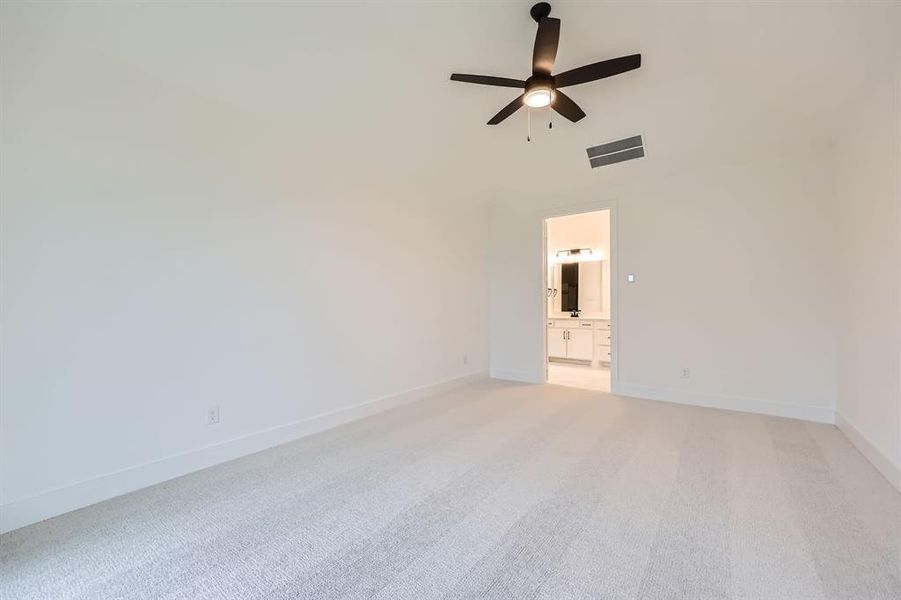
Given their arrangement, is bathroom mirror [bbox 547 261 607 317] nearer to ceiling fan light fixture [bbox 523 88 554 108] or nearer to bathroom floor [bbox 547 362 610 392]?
bathroom floor [bbox 547 362 610 392]

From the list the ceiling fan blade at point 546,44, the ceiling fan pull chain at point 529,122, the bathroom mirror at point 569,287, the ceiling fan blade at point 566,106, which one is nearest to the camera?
the ceiling fan blade at point 546,44

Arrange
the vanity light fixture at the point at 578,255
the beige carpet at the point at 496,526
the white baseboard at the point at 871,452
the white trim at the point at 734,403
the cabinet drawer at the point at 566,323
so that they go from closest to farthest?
1. the beige carpet at the point at 496,526
2. the white baseboard at the point at 871,452
3. the white trim at the point at 734,403
4. the cabinet drawer at the point at 566,323
5. the vanity light fixture at the point at 578,255

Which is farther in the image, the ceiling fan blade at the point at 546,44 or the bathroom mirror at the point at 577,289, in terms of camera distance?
the bathroom mirror at the point at 577,289

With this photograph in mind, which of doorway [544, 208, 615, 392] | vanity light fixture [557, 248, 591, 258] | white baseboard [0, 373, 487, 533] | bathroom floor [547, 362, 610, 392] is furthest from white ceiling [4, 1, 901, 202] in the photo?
vanity light fixture [557, 248, 591, 258]

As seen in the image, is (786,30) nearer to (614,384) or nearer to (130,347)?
(614,384)

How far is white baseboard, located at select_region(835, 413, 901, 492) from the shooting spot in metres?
2.29

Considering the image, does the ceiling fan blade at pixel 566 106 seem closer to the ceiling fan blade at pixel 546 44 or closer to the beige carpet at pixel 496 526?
the ceiling fan blade at pixel 546 44

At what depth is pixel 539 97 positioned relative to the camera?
242cm

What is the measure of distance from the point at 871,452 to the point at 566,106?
10.5 ft

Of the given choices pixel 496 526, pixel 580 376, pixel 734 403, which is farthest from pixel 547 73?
pixel 580 376

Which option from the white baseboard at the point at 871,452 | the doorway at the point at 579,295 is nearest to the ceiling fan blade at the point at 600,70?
the white baseboard at the point at 871,452

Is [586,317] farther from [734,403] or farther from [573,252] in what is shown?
[734,403]

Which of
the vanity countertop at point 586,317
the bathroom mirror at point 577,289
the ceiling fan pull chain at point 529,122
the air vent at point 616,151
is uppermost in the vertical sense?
the ceiling fan pull chain at point 529,122

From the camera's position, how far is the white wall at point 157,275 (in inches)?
80.3
